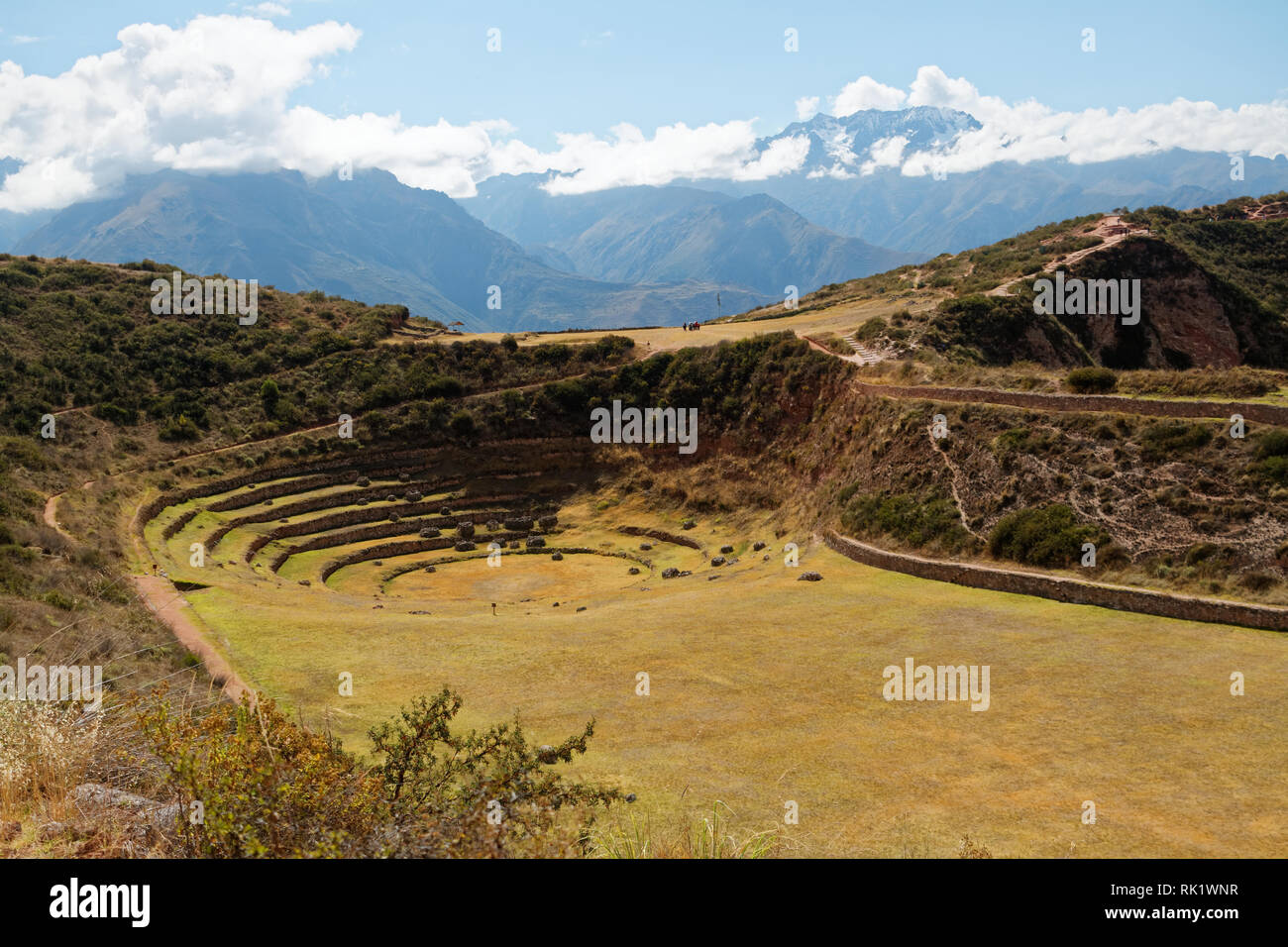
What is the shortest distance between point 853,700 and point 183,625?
72.5ft

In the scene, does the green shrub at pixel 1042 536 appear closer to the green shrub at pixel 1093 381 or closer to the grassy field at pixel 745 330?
the green shrub at pixel 1093 381

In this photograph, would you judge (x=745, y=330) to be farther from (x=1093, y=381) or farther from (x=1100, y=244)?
(x=1093, y=381)

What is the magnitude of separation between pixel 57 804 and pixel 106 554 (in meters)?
34.9

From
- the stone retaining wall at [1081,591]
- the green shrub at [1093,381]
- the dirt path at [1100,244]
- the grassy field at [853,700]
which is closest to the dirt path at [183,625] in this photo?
the grassy field at [853,700]

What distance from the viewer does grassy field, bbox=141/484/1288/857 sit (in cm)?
1500

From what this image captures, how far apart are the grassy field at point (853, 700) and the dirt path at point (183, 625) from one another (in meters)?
0.71

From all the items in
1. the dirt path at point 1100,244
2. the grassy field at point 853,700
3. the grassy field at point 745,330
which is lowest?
the grassy field at point 853,700

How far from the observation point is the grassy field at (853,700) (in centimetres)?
1500

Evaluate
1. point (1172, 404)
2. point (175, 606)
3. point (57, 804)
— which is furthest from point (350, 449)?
point (57, 804)

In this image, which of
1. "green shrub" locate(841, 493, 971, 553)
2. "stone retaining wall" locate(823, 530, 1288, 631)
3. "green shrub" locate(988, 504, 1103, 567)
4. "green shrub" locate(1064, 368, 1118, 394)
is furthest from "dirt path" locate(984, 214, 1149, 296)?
"stone retaining wall" locate(823, 530, 1288, 631)

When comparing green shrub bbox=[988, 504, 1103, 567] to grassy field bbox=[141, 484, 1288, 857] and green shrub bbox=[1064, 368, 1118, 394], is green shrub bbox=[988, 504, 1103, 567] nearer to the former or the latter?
grassy field bbox=[141, 484, 1288, 857]

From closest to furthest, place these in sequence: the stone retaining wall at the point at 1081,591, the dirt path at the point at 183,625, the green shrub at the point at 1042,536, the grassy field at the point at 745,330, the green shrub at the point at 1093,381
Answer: the dirt path at the point at 183,625 < the stone retaining wall at the point at 1081,591 < the green shrub at the point at 1042,536 < the green shrub at the point at 1093,381 < the grassy field at the point at 745,330

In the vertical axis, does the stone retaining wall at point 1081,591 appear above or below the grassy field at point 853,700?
above
